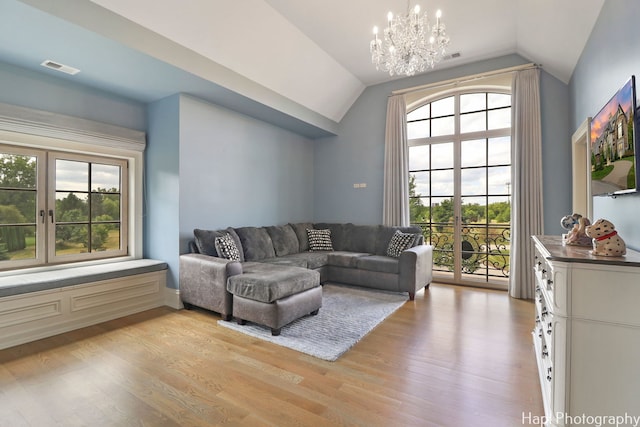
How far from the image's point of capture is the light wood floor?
5.73 ft

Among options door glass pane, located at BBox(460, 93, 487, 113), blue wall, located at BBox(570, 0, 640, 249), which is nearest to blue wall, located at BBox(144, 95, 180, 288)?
blue wall, located at BBox(570, 0, 640, 249)

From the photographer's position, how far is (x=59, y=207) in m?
3.41

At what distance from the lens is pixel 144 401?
1.88 m

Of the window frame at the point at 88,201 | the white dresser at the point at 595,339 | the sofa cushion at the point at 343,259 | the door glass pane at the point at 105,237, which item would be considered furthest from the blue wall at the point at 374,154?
the door glass pane at the point at 105,237

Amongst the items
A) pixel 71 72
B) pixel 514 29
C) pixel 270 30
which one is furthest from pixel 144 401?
pixel 514 29

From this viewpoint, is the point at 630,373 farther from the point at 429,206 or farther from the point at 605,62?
the point at 429,206

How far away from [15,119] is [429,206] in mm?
5327

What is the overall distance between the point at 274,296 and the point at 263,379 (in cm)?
82

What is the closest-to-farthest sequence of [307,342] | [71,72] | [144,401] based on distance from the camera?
[144,401] → [307,342] → [71,72]

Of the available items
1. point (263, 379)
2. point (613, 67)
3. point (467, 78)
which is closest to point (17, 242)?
point (263, 379)

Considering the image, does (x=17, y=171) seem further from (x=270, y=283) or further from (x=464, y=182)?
(x=464, y=182)

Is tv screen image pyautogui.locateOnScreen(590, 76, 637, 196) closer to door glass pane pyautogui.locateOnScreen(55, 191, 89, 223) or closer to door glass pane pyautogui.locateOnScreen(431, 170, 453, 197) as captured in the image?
door glass pane pyautogui.locateOnScreen(431, 170, 453, 197)

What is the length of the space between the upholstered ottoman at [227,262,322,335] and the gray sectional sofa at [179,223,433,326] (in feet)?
0.16

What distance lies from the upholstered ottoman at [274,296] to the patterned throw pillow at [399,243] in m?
1.57
